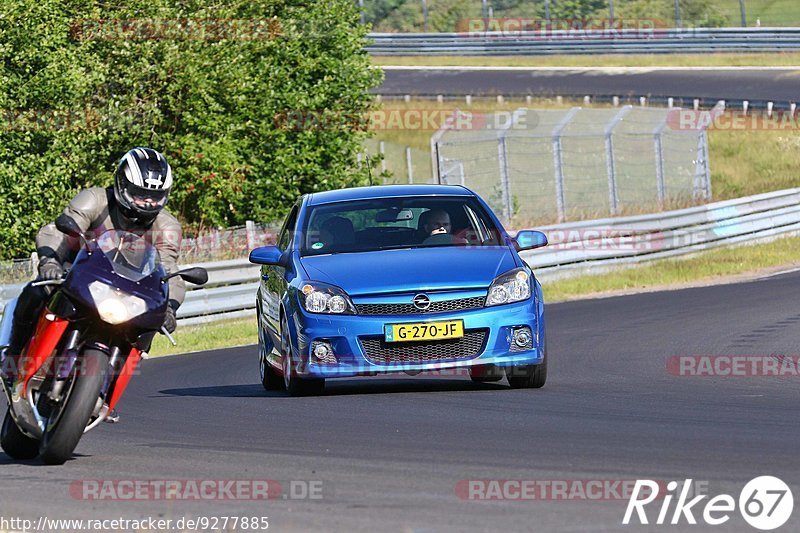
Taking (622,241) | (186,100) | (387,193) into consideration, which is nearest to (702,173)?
(622,241)

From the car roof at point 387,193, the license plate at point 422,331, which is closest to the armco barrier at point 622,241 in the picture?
the car roof at point 387,193

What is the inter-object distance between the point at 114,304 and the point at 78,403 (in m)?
0.52

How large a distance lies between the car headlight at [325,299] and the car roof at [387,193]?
1449 mm

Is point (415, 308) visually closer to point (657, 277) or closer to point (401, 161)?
point (657, 277)

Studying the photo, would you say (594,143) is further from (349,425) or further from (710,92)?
(349,425)

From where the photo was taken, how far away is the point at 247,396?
456 inches

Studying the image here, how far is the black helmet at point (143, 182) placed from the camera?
756 centimetres

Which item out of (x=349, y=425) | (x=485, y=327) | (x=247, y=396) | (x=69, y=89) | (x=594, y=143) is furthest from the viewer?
(x=594, y=143)

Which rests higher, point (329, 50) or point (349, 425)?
point (349, 425)

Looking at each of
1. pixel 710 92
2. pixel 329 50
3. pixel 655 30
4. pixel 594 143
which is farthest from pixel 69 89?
pixel 655 30

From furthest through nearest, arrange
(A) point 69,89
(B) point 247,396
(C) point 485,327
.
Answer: (A) point 69,89 < (B) point 247,396 < (C) point 485,327

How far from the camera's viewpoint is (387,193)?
12.0 metres

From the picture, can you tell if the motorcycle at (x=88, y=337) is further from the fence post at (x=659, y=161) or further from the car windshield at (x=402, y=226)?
the fence post at (x=659, y=161)

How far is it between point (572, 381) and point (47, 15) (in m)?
15.0
